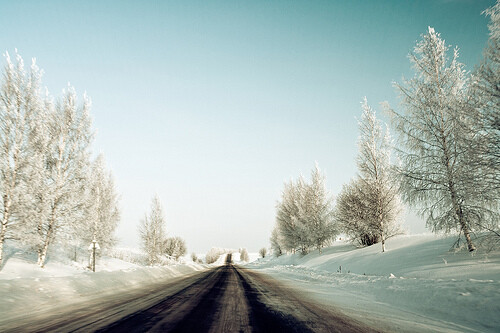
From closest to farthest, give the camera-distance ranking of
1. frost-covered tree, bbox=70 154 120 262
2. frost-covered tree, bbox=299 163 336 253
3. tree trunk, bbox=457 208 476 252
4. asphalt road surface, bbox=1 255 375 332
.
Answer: asphalt road surface, bbox=1 255 375 332 < tree trunk, bbox=457 208 476 252 < frost-covered tree, bbox=70 154 120 262 < frost-covered tree, bbox=299 163 336 253

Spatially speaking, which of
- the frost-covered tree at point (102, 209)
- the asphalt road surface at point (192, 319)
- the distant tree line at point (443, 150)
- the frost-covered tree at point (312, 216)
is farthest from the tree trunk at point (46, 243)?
the frost-covered tree at point (312, 216)

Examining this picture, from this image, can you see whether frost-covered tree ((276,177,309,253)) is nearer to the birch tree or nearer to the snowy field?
the snowy field

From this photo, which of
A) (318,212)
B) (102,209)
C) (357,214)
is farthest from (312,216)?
(102,209)

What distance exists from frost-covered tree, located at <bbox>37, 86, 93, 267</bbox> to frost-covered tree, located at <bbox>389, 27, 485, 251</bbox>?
1941 centimetres

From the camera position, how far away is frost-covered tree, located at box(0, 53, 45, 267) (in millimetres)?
12289

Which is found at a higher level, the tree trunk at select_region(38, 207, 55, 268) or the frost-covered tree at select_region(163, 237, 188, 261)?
the tree trunk at select_region(38, 207, 55, 268)

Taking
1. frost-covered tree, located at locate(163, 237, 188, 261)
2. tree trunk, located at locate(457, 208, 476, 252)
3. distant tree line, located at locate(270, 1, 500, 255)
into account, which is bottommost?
frost-covered tree, located at locate(163, 237, 188, 261)

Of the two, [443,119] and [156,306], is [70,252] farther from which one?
[443,119]

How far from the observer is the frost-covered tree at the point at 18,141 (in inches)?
484

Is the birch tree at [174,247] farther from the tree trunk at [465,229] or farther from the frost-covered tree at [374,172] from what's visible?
the tree trunk at [465,229]

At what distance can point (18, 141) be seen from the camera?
13.0 meters

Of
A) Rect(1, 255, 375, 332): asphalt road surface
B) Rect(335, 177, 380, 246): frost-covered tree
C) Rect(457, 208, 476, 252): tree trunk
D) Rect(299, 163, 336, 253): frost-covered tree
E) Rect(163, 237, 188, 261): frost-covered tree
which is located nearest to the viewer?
Rect(1, 255, 375, 332): asphalt road surface

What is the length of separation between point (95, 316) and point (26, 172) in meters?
12.6

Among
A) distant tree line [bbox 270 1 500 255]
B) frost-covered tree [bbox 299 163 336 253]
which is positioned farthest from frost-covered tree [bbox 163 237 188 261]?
distant tree line [bbox 270 1 500 255]
